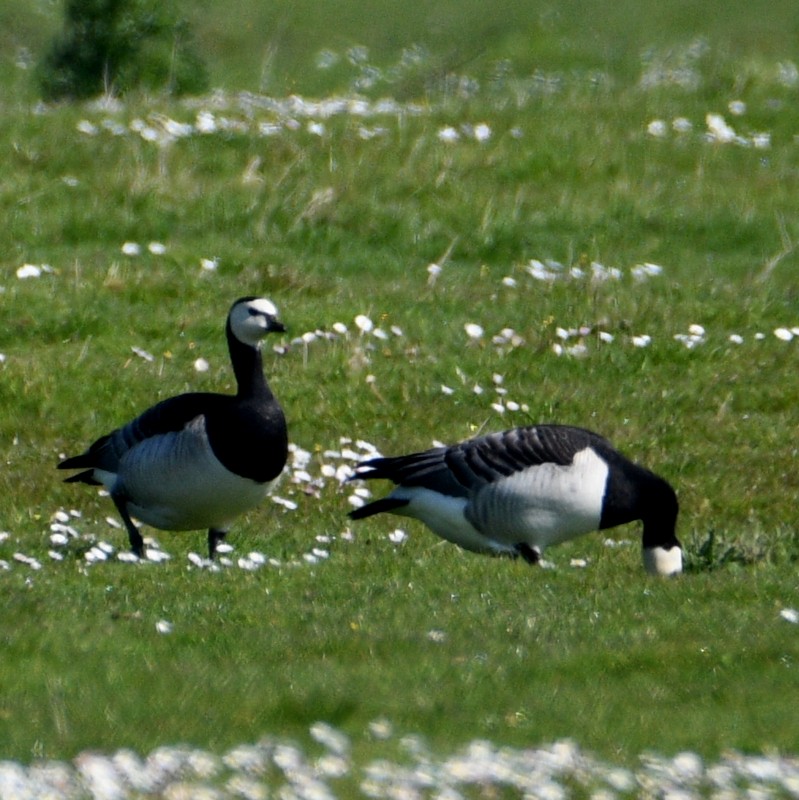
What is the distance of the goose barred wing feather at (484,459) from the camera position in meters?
11.0

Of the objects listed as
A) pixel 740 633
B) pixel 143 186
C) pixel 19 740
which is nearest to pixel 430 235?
pixel 143 186

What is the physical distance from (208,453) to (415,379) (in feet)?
12.5

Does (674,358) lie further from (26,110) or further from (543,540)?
(26,110)

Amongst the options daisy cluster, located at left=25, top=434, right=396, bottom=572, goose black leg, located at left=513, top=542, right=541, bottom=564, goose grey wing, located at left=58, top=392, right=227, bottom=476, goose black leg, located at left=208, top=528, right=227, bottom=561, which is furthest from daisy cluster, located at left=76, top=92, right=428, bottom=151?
goose black leg, located at left=513, top=542, right=541, bottom=564

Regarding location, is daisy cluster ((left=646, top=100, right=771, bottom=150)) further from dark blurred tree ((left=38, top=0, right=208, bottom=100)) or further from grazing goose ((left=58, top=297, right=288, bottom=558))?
grazing goose ((left=58, top=297, right=288, bottom=558))

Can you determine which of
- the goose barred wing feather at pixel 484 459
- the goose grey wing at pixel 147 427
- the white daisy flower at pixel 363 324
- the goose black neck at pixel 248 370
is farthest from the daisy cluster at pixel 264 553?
the white daisy flower at pixel 363 324

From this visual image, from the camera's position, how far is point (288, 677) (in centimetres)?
764

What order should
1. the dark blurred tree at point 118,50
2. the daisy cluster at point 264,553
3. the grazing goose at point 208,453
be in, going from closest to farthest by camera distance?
the daisy cluster at point 264,553
the grazing goose at point 208,453
the dark blurred tree at point 118,50

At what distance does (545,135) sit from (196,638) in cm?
1319

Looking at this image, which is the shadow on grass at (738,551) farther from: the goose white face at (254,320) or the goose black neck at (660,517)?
the goose white face at (254,320)

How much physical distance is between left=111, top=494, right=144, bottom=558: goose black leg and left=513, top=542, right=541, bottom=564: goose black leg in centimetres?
240

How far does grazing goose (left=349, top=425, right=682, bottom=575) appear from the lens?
1090 cm

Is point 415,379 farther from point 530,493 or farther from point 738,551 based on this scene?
point 738,551

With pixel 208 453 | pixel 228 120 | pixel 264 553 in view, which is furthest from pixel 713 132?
pixel 208 453
